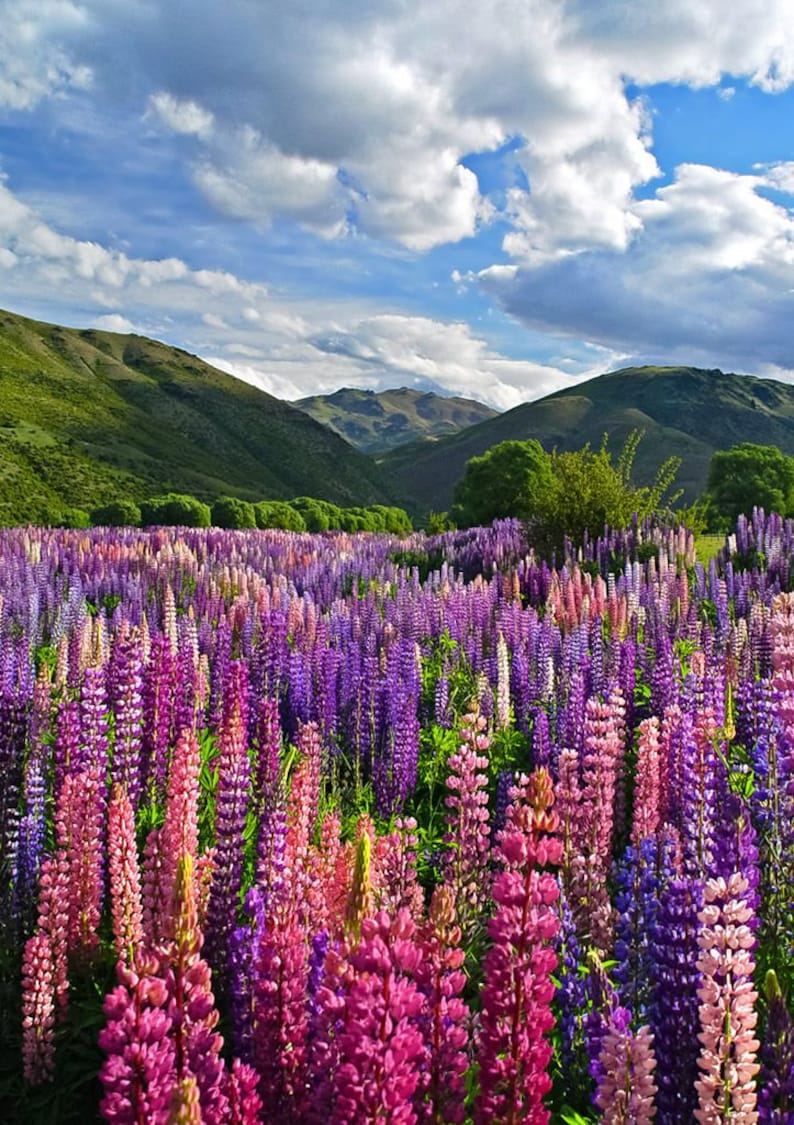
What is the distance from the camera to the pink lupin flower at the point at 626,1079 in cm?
207

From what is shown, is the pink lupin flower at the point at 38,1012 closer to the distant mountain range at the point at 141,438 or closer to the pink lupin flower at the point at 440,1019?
the pink lupin flower at the point at 440,1019

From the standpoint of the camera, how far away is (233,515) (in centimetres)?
3931

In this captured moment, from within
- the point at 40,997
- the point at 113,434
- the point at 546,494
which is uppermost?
the point at 113,434

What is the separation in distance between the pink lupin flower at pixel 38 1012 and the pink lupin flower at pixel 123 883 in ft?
0.98

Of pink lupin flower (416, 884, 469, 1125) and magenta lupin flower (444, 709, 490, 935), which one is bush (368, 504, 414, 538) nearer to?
magenta lupin flower (444, 709, 490, 935)

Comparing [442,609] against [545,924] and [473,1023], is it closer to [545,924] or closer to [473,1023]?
[473,1023]

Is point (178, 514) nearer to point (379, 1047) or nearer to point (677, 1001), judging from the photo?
point (677, 1001)

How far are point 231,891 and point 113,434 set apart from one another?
130898mm

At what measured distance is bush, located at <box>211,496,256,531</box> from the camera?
39.1 metres

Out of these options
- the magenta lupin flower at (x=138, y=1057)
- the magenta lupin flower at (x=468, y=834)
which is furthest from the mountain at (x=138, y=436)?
the magenta lupin flower at (x=138, y=1057)

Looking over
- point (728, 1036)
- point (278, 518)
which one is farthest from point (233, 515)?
point (728, 1036)

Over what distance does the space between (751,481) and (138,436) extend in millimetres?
107658

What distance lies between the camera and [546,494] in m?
19.0

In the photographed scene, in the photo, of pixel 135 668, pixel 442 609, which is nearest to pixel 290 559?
pixel 442 609
